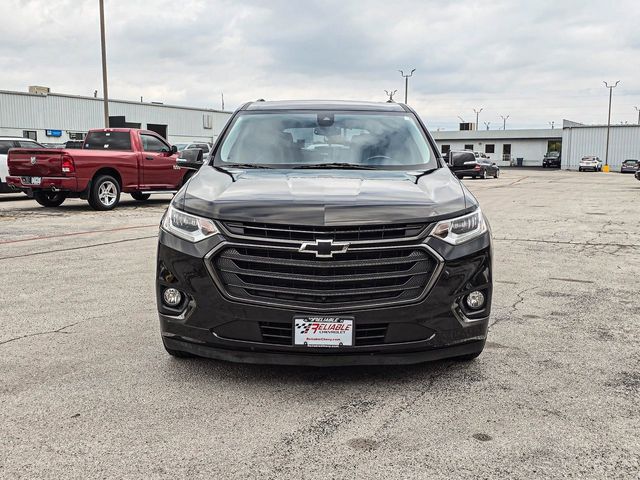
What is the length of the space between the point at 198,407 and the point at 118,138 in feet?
44.6

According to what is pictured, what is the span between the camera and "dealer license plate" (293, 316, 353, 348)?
3480 mm

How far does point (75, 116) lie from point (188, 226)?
47.5m

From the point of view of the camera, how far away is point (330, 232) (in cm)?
348

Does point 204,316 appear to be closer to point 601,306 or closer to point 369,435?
point 369,435

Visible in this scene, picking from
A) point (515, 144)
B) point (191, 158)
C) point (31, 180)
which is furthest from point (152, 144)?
point (515, 144)

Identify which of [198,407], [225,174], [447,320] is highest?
[225,174]

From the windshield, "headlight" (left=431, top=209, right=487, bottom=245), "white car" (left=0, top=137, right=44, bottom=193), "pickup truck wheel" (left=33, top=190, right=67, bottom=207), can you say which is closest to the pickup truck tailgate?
"pickup truck wheel" (left=33, top=190, right=67, bottom=207)

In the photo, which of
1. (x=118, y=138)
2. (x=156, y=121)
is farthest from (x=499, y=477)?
(x=156, y=121)

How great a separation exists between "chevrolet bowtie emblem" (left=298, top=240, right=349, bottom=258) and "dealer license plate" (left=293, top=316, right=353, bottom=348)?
344 mm

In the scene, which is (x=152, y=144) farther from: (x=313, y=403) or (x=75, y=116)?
(x=75, y=116)

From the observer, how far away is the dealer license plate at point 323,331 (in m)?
3.48

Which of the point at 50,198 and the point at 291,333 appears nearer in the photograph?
the point at 291,333

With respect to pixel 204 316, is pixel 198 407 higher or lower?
lower

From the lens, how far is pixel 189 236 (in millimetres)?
3674
